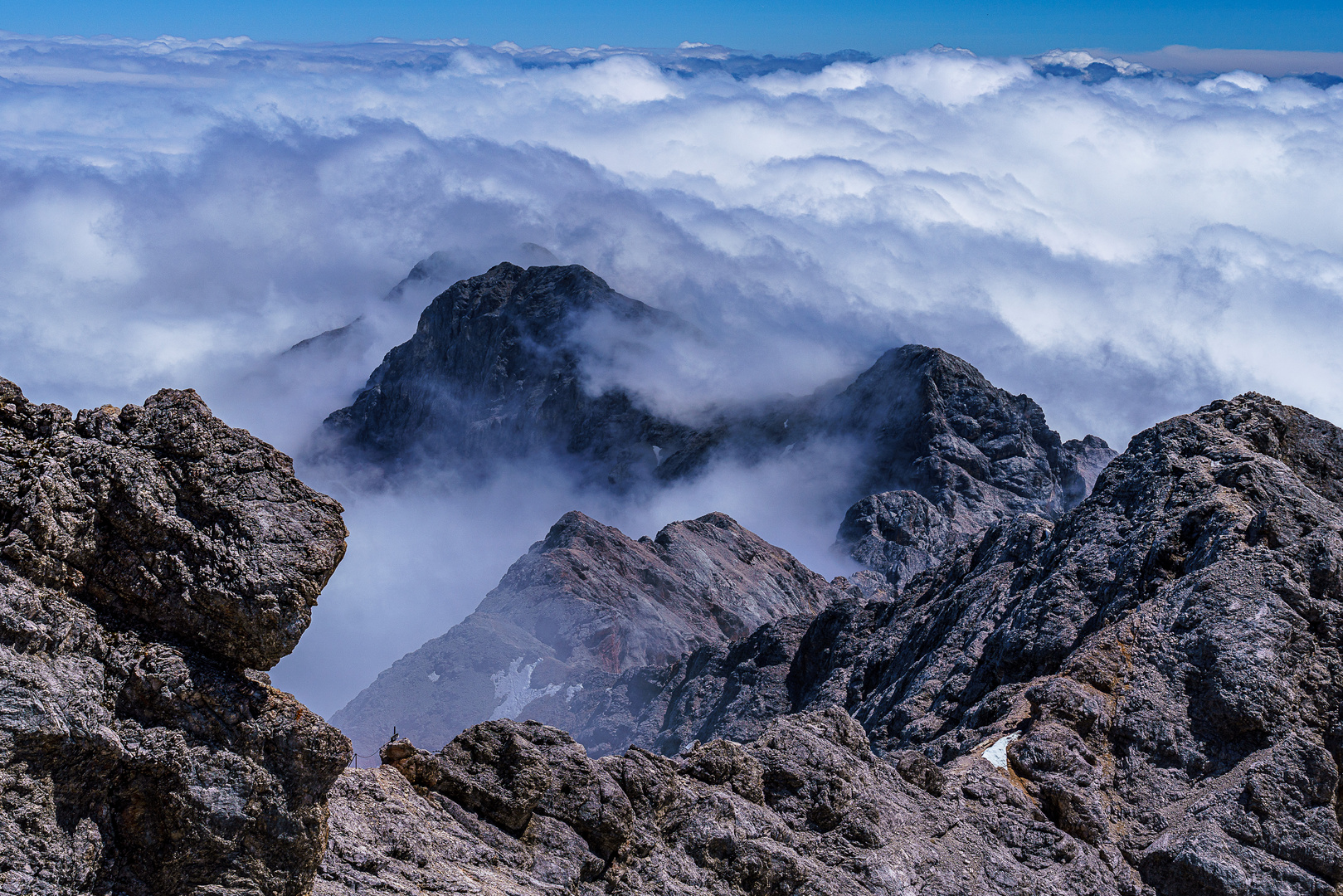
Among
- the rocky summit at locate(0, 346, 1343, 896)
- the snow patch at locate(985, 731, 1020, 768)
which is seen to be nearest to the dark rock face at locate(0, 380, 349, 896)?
the rocky summit at locate(0, 346, 1343, 896)

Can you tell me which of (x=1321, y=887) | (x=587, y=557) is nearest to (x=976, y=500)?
(x=587, y=557)

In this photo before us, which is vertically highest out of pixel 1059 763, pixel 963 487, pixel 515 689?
pixel 963 487

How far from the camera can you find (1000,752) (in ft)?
91.2

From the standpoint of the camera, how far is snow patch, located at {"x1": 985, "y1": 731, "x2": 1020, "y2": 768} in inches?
1075

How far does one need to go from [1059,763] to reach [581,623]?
315 feet

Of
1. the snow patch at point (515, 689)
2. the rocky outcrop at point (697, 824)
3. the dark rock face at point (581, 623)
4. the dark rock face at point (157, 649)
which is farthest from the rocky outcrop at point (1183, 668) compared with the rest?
the snow patch at point (515, 689)

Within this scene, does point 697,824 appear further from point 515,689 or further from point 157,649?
point 515,689

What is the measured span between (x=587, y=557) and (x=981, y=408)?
307 ft

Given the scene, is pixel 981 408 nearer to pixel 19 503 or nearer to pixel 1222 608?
pixel 1222 608

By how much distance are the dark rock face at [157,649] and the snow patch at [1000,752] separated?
1745 centimetres

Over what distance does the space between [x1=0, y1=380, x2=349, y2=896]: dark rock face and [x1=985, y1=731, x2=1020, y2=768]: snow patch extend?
17.5 meters

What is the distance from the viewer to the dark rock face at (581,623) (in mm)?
109188

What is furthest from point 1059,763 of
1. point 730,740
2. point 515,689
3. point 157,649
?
point 515,689

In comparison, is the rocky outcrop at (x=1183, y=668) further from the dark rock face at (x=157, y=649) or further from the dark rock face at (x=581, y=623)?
the dark rock face at (x=581, y=623)
